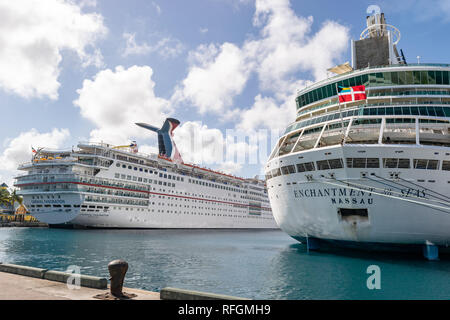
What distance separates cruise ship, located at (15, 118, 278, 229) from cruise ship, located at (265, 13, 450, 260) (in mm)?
40364

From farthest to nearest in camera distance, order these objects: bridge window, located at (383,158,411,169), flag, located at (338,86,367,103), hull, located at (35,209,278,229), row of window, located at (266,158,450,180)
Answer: hull, located at (35,209,278,229) < flag, located at (338,86,367,103) < bridge window, located at (383,158,411,169) < row of window, located at (266,158,450,180)

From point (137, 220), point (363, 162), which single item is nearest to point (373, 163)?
point (363, 162)

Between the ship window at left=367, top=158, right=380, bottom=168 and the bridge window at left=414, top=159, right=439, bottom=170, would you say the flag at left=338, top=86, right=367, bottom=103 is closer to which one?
the ship window at left=367, top=158, right=380, bottom=168

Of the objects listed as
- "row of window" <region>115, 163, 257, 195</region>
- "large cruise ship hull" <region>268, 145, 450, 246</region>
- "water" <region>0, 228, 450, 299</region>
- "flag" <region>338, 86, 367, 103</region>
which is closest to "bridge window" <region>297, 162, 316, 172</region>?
"large cruise ship hull" <region>268, 145, 450, 246</region>

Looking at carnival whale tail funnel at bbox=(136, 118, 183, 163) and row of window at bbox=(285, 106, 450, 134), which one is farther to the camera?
carnival whale tail funnel at bbox=(136, 118, 183, 163)

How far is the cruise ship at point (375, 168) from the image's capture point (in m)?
19.6

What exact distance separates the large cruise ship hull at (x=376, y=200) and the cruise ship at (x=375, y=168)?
0.06 metres

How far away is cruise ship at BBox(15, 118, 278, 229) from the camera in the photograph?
5544cm

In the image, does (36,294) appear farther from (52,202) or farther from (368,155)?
(52,202)

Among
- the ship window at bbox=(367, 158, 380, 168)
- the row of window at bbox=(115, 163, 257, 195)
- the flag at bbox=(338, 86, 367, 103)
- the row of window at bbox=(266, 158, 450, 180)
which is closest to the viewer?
the row of window at bbox=(266, 158, 450, 180)

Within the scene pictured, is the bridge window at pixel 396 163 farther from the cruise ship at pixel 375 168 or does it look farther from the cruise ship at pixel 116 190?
the cruise ship at pixel 116 190

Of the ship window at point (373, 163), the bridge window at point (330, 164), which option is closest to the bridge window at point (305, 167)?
the bridge window at point (330, 164)

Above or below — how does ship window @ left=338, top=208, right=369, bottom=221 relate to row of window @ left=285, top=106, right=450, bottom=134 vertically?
below
